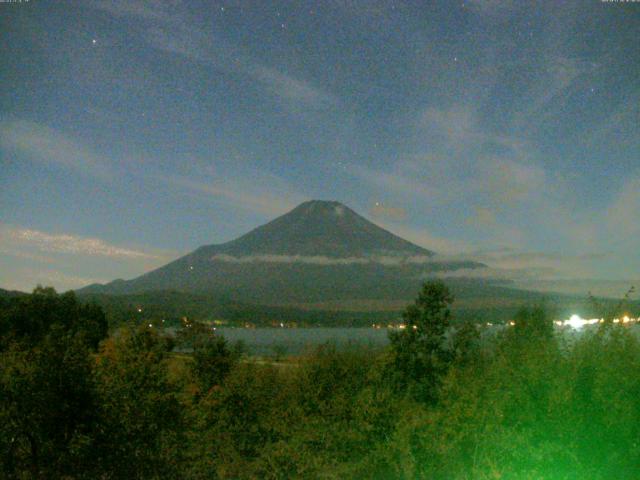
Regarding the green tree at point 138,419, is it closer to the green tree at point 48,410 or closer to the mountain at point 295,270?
the green tree at point 48,410

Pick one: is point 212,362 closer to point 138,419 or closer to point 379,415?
point 138,419

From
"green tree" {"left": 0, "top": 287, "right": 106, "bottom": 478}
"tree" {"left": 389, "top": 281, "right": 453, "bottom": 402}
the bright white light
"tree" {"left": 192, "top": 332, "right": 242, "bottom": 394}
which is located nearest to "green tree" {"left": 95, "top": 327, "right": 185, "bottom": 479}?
"green tree" {"left": 0, "top": 287, "right": 106, "bottom": 478}

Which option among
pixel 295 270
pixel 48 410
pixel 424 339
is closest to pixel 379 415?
pixel 48 410

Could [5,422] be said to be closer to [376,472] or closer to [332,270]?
[376,472]

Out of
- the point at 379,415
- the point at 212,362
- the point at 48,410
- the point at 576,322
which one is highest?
the point at 576,322

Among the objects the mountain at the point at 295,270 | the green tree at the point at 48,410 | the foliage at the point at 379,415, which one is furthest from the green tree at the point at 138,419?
the mountain at the point at 295,270

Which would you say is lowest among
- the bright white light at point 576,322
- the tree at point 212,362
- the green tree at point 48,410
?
the tree at point 212,362

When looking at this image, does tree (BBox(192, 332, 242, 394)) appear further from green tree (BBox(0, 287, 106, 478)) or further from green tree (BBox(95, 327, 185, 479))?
green tree (BBox(0, 287, 106, 478))

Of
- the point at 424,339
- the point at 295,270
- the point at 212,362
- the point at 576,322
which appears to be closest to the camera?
the point at 576,322
